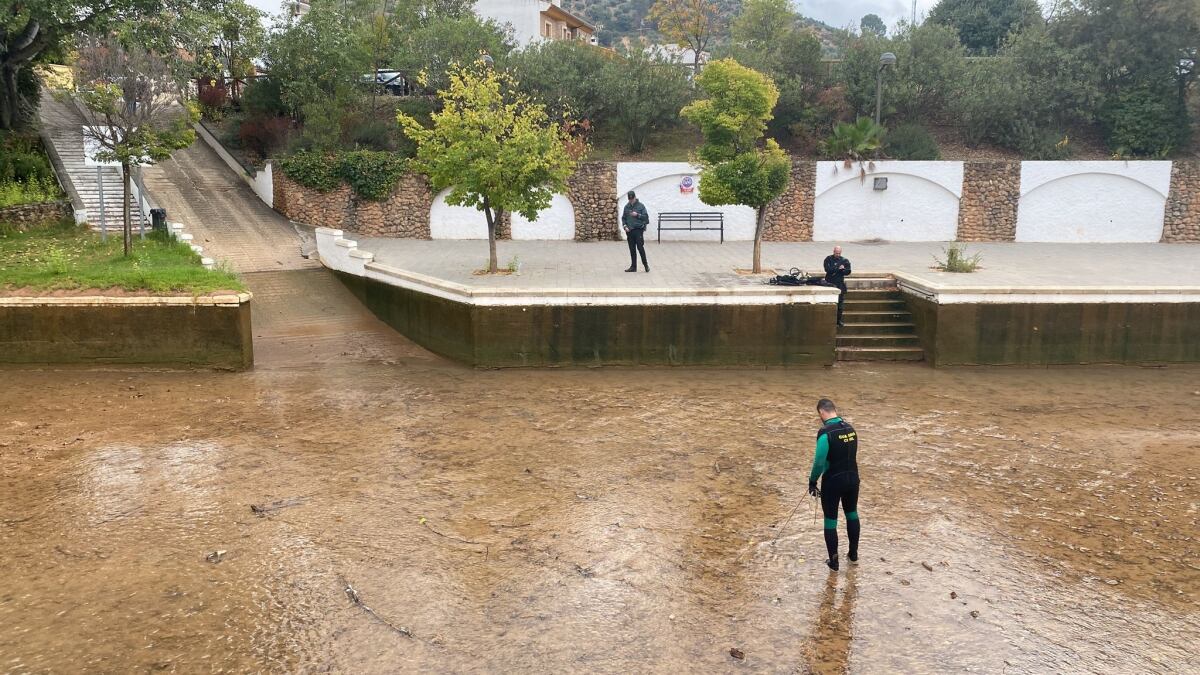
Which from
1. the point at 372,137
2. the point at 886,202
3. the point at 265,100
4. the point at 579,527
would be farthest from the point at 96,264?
the point at 886,202

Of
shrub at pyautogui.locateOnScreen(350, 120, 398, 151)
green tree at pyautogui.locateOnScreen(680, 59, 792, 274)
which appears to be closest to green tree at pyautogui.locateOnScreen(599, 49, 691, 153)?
shrub at pyautogui.locateOnScreen(350, 120, 398, 151)

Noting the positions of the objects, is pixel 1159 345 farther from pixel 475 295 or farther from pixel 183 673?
pixel 183 673

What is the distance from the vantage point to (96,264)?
1548 centimetres

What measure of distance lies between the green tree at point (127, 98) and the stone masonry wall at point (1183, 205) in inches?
888

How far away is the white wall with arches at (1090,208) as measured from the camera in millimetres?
22641

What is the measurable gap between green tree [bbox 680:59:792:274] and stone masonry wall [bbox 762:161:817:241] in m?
6.23

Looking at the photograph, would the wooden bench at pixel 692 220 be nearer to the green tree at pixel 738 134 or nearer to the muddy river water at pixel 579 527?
the green tree at pixel 738 134

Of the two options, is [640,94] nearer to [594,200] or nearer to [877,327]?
[594,200]

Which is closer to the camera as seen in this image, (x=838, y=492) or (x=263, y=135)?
(x=838, y=492)

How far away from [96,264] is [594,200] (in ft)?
36.7

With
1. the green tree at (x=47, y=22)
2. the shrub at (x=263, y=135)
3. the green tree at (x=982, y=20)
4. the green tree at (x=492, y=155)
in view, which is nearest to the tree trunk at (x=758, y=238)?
the green tree at (x=492, y=155)

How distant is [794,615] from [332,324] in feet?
37.7

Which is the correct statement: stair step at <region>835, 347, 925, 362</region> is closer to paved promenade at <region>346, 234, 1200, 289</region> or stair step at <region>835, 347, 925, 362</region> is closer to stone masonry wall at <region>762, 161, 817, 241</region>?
paved promenade at <region>346, 234, 1200, 289</region>

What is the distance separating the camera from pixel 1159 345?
48.6 feet
